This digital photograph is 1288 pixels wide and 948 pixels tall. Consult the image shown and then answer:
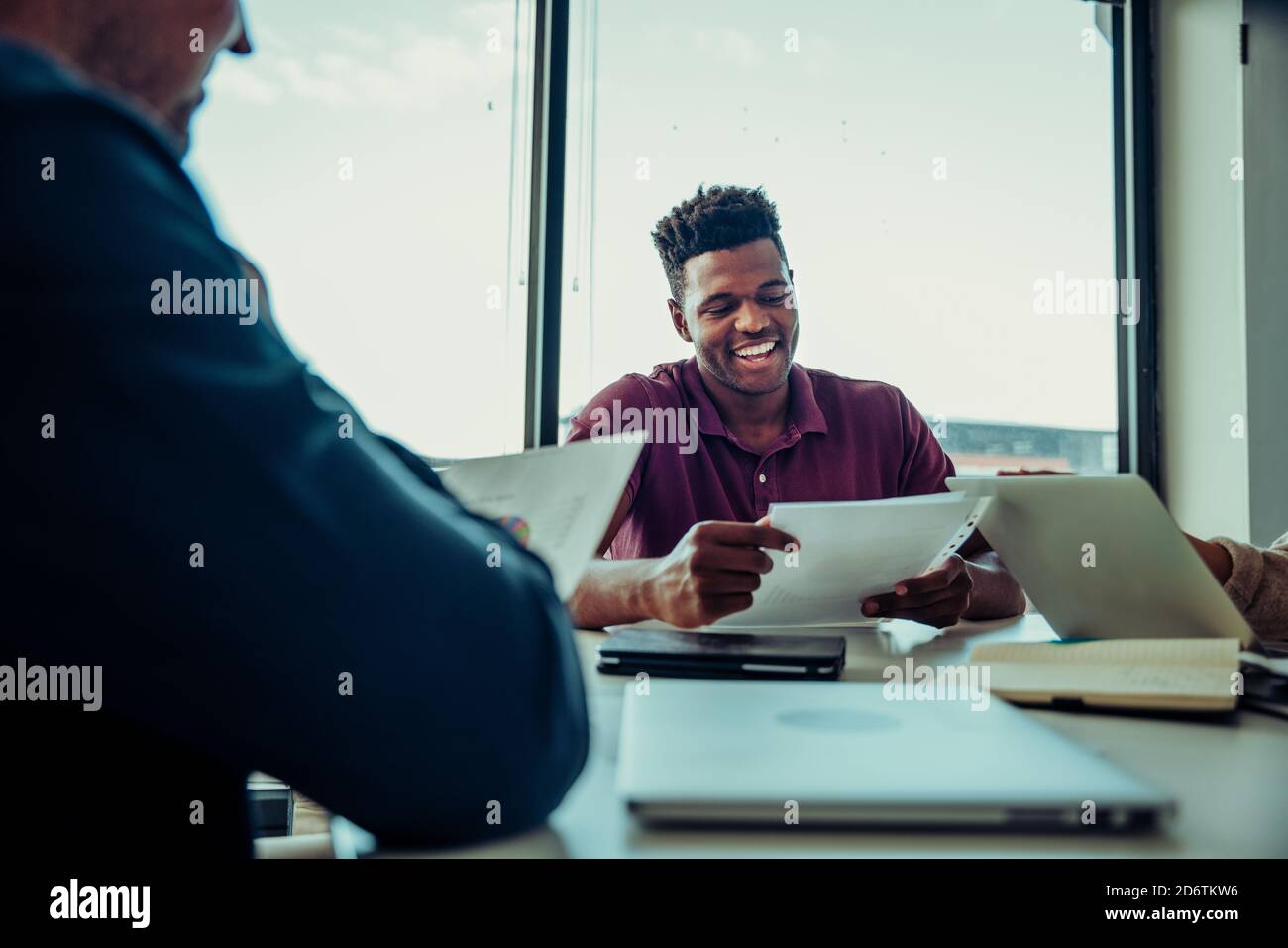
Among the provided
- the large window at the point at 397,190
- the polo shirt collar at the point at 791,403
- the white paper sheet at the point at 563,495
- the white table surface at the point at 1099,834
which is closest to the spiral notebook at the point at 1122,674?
the white table surface at the point at 1099,834

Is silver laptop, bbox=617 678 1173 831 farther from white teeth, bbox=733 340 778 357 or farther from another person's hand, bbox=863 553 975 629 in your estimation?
white teeth, bbox=733 340 778 357

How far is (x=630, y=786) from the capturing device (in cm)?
45

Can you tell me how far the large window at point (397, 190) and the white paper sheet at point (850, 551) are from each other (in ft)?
4.03

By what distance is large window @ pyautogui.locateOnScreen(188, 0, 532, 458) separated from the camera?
215 cm

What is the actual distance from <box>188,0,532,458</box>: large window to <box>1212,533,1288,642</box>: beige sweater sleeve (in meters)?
1.57

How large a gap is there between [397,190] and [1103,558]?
1895 mm

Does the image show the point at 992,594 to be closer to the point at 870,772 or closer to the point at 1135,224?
the point at 870,772

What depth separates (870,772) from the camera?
483 millimetres

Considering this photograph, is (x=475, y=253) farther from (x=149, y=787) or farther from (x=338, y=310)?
(x=149, y=787)

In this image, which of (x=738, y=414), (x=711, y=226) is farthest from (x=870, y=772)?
(x=711, y=226)

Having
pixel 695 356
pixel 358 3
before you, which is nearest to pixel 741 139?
pixel 695 356

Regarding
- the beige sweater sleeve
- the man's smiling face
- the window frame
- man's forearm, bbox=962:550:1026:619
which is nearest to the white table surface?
the beige sweater sleeve

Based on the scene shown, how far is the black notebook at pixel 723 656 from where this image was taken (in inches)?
31.4

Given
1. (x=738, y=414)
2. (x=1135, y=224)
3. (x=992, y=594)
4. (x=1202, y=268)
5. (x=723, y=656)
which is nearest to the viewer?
(x=723, y=656)
